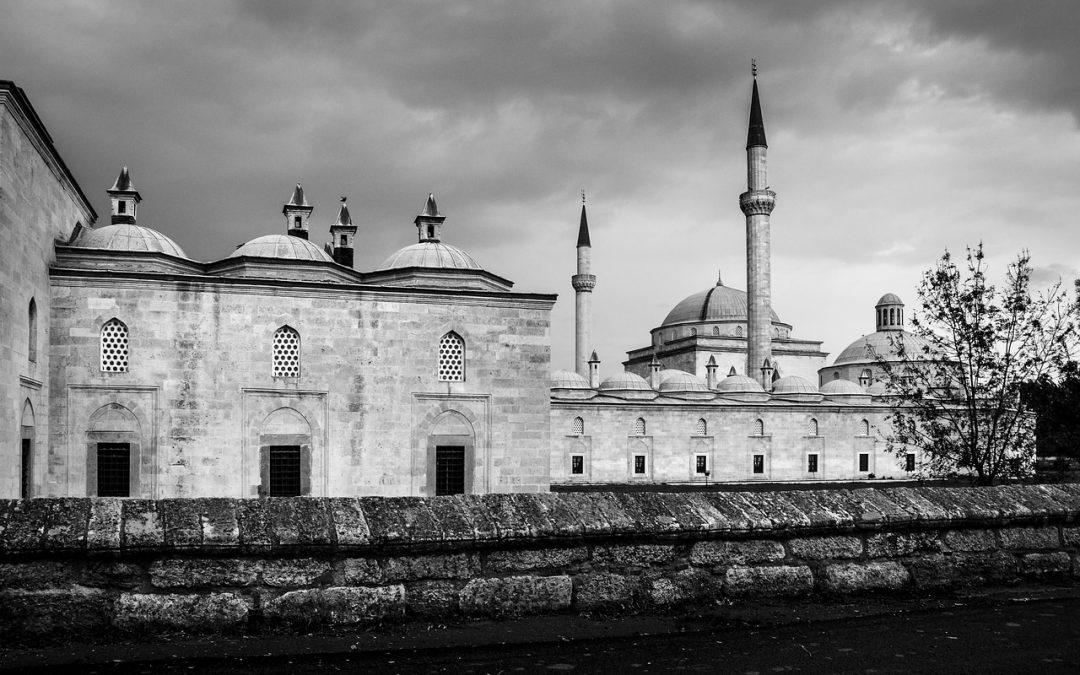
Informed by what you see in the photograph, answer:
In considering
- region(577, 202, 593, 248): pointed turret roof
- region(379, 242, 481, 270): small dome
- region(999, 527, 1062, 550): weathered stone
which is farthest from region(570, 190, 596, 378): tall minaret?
region(999, 527, 1062, 550): weathered stone

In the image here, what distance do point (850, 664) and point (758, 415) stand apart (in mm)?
35361

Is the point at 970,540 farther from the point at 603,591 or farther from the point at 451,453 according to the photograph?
the point at 451,453

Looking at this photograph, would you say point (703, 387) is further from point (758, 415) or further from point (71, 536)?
point (71, 536)

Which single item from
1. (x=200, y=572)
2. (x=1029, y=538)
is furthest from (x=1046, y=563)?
(x=200, y=572)

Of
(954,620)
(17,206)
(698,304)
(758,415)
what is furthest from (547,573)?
(698,304)

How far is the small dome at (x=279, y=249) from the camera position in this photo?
22.1 meters

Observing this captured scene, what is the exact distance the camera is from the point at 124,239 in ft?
66.9

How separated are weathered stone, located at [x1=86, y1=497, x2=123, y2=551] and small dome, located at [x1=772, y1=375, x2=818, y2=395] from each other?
128 ft

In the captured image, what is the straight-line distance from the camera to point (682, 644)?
3186 millimetres

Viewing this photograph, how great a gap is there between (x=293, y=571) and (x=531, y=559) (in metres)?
0.90

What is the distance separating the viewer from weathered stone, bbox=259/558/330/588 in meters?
3.21

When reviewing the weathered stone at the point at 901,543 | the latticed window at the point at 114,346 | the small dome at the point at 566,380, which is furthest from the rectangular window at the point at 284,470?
the small dome at the point at 566,380

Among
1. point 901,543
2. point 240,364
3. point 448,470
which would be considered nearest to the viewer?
point 901,543

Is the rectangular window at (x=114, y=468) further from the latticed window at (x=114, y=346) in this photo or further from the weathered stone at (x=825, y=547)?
the weathered stone at (x=825, y=547)
